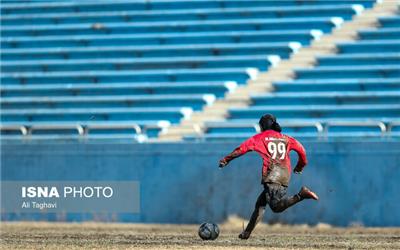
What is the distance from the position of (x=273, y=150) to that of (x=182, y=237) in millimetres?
2288

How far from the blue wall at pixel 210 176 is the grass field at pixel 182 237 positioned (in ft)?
0.86

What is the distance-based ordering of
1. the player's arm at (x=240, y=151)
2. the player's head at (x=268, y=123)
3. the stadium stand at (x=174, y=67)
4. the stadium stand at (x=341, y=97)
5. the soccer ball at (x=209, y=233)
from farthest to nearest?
1. the stadium stand at (x=174, y=67)
2. the stadium stand at (x=341, y=97)
3. the soccer ball at (x=209, y=233)
4. the player's head at (x=268, y=123)
5. the player's arm at (x=240, y=151)

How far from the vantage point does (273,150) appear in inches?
484

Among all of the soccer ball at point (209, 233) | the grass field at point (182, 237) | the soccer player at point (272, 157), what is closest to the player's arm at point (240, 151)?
the soccer player at point (272, 157)

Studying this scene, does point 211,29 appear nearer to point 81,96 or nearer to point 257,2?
point 257,2

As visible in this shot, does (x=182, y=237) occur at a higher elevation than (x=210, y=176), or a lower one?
lower

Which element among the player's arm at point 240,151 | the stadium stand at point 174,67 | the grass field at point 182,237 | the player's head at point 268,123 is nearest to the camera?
the grass field at point 182,237

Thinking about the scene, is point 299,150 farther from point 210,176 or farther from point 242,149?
point 210,176

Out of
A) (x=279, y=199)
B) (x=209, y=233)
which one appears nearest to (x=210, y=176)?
(x=209, y=233)

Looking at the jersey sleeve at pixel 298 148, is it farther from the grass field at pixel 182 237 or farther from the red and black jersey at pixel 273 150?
the grass field at pixel 182 237

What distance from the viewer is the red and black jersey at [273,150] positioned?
12234 millimetres

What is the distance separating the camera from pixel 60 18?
23578 millimetres

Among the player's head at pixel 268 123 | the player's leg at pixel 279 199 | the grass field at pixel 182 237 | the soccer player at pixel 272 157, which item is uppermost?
the player's head at pixel 268 123

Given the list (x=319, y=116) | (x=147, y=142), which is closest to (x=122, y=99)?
(x=147, y=142)
